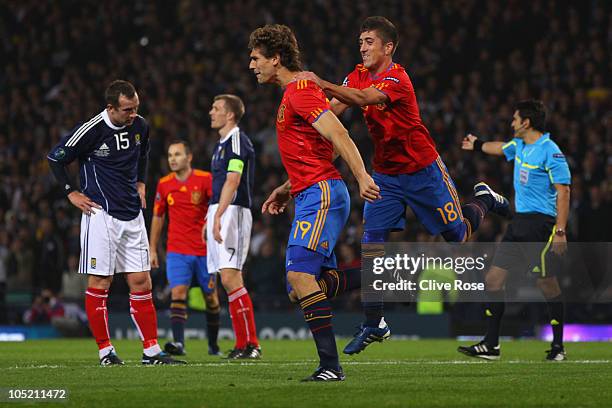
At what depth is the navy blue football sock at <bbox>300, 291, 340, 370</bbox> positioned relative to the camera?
7211mm

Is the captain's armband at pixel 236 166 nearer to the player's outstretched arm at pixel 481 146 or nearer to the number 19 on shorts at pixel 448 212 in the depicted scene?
the player's outstretched arm at pixel 481 146

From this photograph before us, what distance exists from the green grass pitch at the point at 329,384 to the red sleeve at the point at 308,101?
5.90ft

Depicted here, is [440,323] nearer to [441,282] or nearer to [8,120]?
[441,282]

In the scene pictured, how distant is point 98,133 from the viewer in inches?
364

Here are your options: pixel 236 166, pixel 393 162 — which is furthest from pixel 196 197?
pixel 393 162

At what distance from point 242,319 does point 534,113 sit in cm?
363

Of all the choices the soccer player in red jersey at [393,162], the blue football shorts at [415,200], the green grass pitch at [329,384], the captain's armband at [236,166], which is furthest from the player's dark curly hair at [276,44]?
the captain's armband at [236,166]

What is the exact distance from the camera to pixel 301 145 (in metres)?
7.39

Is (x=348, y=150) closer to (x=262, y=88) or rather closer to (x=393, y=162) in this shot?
(x=393, y=162)

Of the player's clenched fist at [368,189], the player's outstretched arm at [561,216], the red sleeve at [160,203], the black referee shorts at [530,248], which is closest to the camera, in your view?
the player's clenched fist at [368,189]

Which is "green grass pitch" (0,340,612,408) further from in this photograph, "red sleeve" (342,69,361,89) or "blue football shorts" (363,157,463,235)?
"red sleeve" (342,69,361,89)

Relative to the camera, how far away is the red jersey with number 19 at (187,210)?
12.4m

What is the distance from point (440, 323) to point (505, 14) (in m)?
7.86
